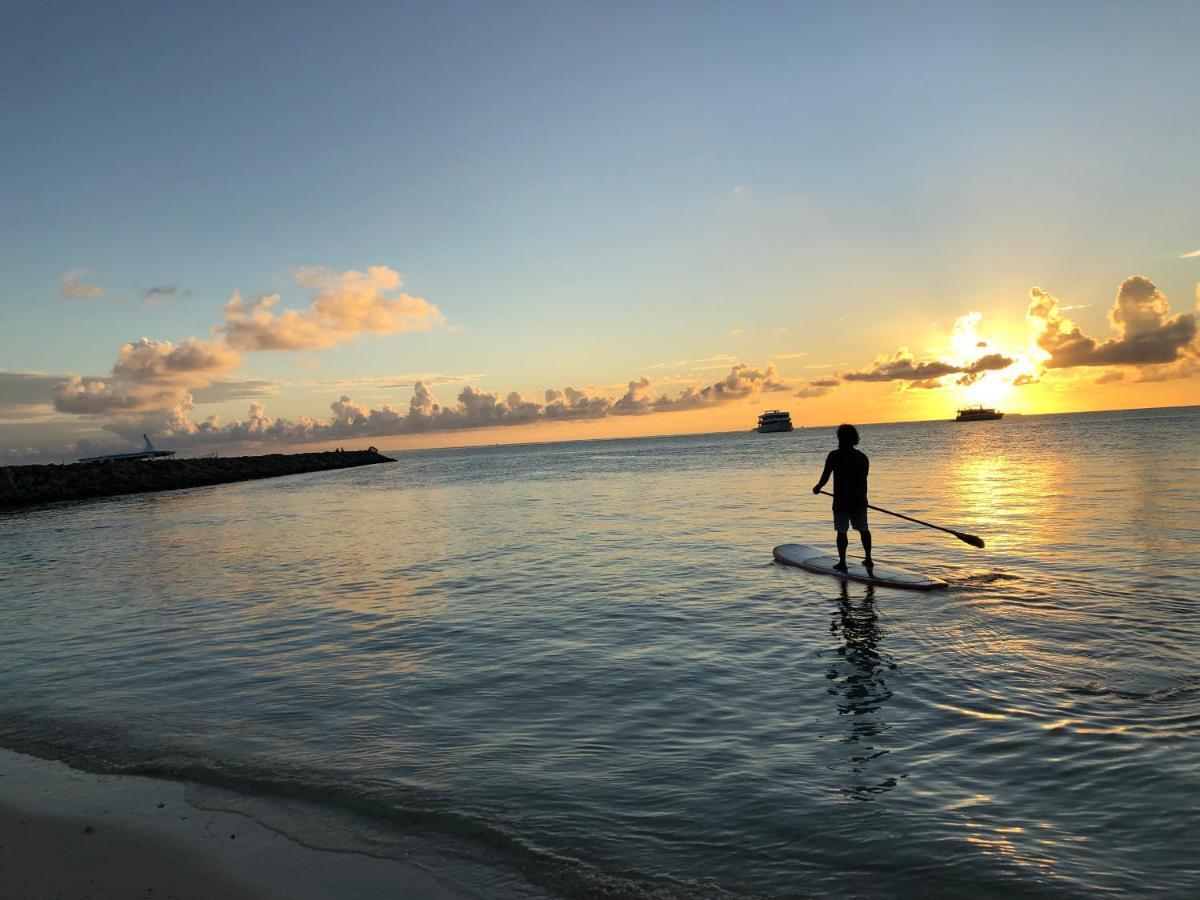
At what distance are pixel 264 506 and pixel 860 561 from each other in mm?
40734

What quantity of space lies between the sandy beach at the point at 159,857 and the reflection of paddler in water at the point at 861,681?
12.5ft

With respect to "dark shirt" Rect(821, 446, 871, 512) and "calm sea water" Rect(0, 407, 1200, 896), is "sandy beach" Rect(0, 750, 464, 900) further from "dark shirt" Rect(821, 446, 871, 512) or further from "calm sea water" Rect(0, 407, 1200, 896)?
"dark shirt" Rect(821, 446, 871, 512)

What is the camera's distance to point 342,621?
13.5m

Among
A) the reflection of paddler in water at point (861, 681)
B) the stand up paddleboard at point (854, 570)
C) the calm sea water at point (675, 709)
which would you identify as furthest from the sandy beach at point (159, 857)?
the stand up paddleboard at point (854, 570)

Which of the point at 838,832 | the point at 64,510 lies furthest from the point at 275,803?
the point at 64,510

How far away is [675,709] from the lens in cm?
807

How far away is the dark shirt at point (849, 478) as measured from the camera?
15.2 m

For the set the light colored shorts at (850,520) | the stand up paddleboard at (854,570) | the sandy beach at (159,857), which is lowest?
the stand up paddleboard at (854,570)

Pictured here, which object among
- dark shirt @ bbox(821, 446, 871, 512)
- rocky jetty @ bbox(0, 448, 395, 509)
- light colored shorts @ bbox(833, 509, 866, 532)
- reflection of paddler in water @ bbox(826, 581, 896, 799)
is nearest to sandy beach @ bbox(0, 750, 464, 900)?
reflection of paddler in water @ bbox(826, 581, 896, 799)

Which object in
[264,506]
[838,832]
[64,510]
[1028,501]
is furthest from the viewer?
[64,510]

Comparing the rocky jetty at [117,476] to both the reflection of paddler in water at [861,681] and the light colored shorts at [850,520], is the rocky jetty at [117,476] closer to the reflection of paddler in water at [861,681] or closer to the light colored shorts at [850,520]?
the light colored shorts at [850,520]

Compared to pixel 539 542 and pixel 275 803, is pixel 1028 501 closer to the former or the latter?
pixel 539 542

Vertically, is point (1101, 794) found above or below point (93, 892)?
below

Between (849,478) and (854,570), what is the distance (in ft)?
6.61
